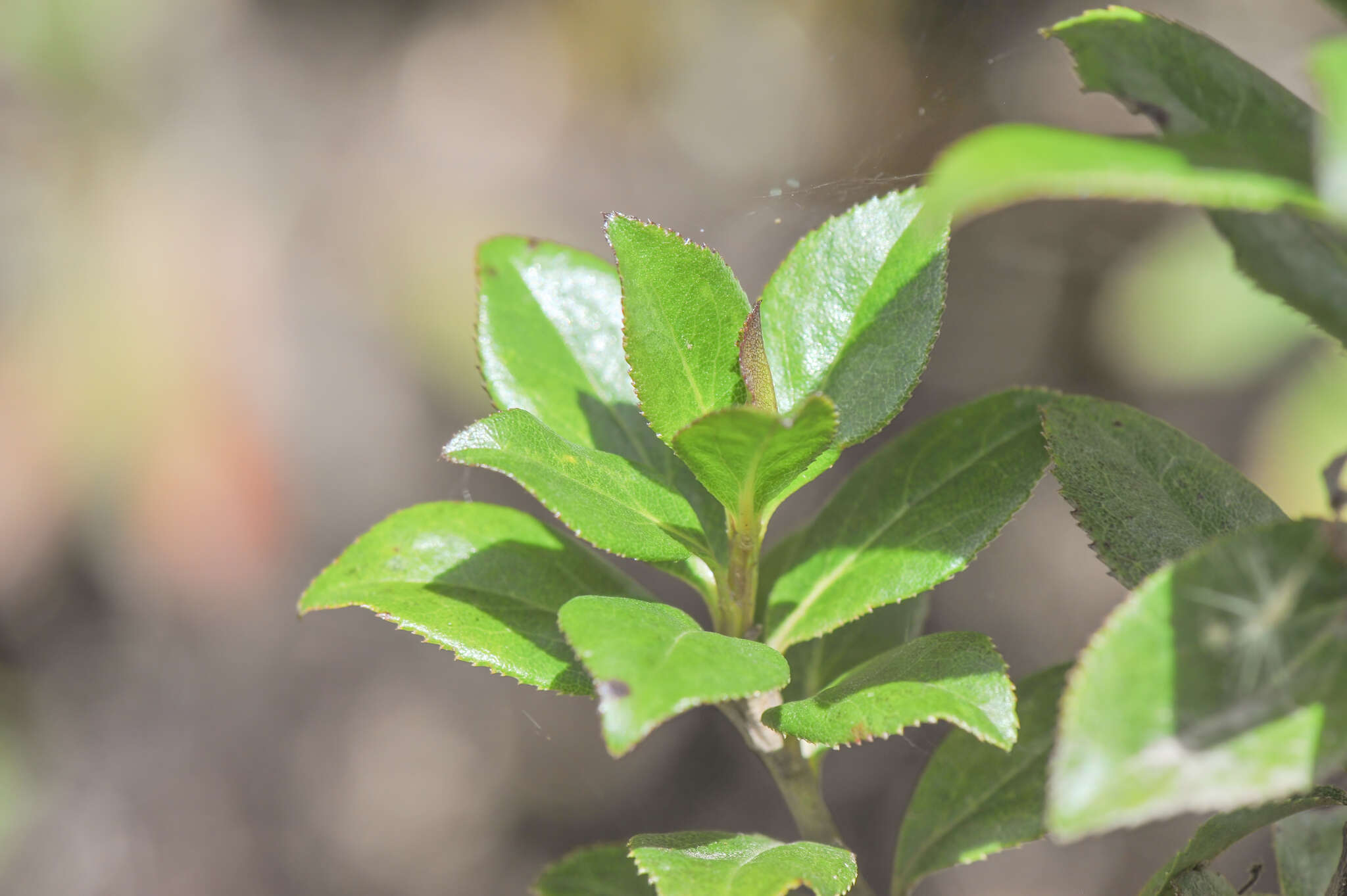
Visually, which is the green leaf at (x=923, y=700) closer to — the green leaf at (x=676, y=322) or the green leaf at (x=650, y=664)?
the green leaf at (x=650, y=664)

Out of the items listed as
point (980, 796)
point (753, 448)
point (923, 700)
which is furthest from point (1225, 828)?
point (753, 448)

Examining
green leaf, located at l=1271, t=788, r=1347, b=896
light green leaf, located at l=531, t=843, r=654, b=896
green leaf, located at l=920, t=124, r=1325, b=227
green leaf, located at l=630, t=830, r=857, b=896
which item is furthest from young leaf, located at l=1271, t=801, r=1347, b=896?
green leaf, located at l=920, t=124, r=1325, b=227

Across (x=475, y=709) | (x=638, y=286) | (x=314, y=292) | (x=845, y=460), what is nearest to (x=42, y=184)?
(x=314, y=292)

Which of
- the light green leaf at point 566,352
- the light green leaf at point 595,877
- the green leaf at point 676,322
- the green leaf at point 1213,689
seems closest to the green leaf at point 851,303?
the green leaf at point 676,322

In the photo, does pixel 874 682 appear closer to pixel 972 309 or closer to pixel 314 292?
pixel 972 309

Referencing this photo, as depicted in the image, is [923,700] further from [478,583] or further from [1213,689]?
[478,583]

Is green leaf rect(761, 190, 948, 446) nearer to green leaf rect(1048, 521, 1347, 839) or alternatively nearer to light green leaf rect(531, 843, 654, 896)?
green leaf rect(1048, 521, 1347, 839)
